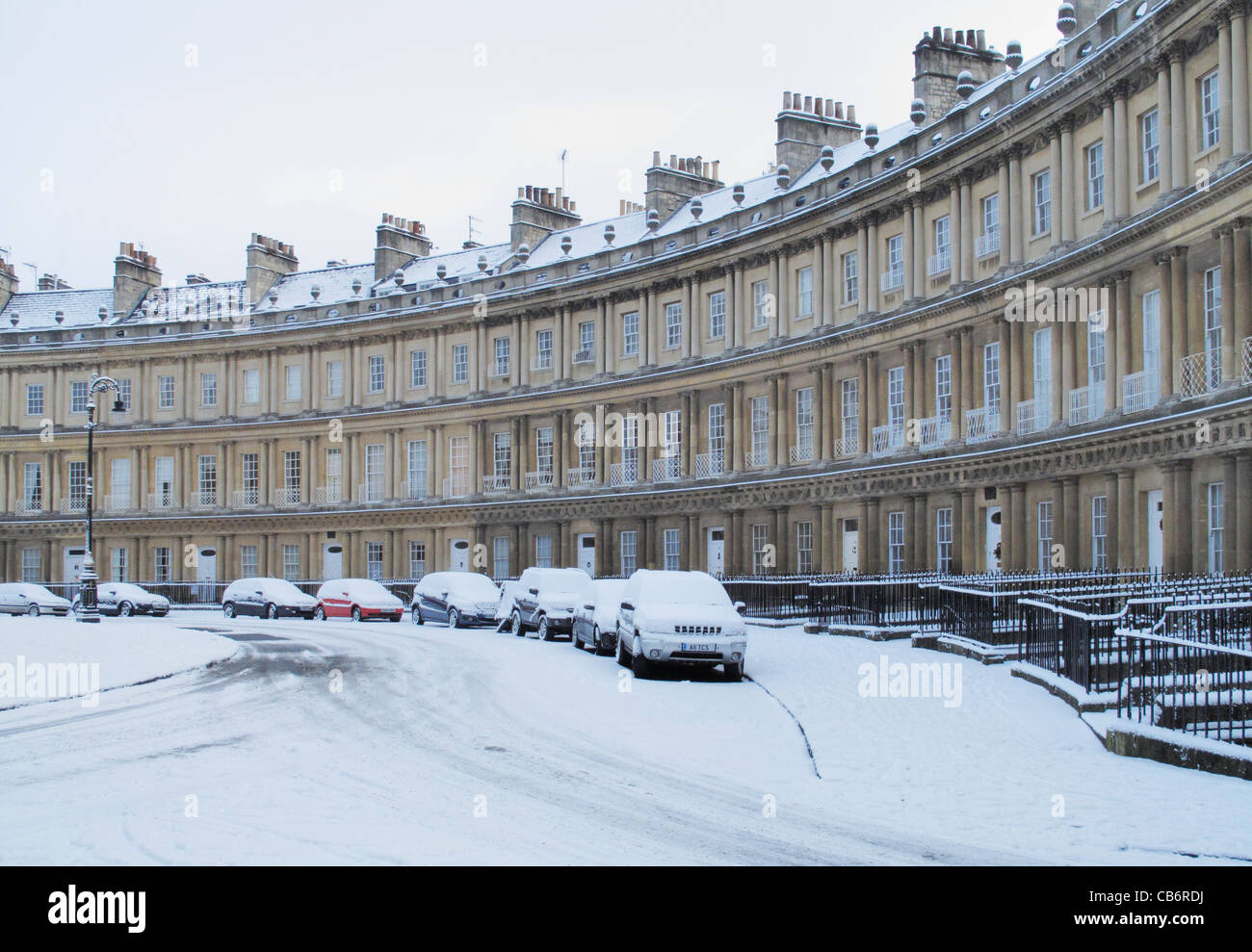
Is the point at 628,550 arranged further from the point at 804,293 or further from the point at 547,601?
the point at 547,601

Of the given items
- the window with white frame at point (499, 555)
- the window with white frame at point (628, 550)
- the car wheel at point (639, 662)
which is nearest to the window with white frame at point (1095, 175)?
the car wheel at point (639, 662)

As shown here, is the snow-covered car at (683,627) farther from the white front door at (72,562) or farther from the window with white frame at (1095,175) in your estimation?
the white front door at (72,562)

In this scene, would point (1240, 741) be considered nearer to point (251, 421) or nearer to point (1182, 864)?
point (1182, 864)

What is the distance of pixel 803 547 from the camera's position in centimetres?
4012

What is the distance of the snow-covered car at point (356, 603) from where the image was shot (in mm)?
37781

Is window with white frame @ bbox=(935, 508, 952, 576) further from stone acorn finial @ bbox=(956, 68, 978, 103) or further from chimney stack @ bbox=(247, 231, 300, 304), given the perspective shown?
chimney stack @ bbox=(247, 231, 300, 304)

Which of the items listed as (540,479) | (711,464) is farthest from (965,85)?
(540,479)

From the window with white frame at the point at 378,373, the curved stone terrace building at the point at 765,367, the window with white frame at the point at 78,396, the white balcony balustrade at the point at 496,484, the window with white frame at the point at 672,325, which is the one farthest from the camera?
the window with white frame at the point at 78,396

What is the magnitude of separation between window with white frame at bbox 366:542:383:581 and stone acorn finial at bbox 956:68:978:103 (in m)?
30.4

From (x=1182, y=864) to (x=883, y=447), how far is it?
2889 cm

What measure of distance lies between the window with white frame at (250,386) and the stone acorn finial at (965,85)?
34585mm

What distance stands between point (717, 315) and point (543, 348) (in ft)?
29.7

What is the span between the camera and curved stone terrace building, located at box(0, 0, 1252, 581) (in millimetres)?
26062

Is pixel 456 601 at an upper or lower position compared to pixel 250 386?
lower
